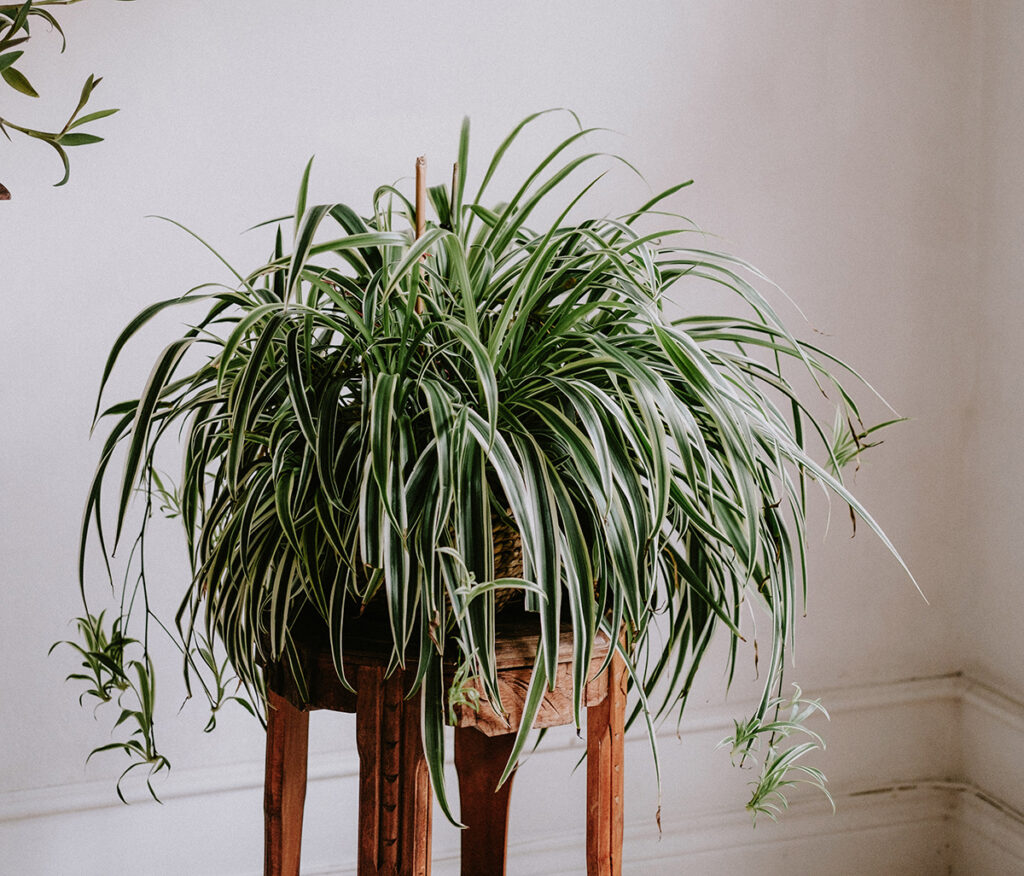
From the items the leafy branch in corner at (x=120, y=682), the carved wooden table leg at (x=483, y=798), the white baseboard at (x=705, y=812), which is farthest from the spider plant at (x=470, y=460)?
the white baseboard at (x=705, y=812)

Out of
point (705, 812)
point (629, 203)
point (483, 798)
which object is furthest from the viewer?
point (705, 812)

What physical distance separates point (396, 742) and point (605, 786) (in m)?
0.24

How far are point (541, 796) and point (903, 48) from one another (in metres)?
1.31

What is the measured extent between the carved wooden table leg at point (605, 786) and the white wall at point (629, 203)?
0.61 m

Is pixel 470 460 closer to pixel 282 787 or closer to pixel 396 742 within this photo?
pixel 396 742

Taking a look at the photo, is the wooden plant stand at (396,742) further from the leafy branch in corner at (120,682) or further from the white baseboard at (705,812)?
the white baseboard at (705,812)

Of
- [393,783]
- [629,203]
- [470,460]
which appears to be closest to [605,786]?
[393,783]

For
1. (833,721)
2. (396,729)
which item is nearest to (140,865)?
(396,729)

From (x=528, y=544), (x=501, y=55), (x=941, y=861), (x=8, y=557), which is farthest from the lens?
(x=941, y=861)

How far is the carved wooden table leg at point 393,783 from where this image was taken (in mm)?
844

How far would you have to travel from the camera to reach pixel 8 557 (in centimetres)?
135

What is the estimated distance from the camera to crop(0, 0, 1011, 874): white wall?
135 centimetres

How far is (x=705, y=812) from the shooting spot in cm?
167

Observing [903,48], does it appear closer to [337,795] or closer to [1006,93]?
[1006,93]
